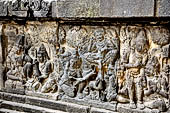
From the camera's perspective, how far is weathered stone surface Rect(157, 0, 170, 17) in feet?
9.77

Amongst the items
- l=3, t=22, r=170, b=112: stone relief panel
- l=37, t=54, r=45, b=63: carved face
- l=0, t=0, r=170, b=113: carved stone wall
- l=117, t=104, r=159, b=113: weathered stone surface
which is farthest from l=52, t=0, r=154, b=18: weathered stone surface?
l=117, t=104, r=159, b=113: weathered stone surface

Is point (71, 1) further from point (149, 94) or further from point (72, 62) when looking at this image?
point (149, 94)

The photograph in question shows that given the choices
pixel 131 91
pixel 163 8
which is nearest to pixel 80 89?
pixel 131 91

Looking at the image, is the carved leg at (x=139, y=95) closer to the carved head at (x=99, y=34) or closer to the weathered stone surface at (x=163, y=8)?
the carved head at (x=99, y=34)

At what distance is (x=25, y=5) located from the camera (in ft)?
12.9

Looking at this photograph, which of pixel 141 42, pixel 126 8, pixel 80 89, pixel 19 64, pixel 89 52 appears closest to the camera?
pixel 126 8

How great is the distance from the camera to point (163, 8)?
2998 mm

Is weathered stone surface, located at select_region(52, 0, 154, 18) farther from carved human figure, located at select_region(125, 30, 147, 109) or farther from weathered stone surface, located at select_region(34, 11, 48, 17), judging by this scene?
carved human figure, located at select_region(125, 30, 147, 109)

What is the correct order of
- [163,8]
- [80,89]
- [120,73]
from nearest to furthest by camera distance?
[163,8] < [120,73] < [80,89]

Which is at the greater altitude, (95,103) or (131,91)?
(131,91)

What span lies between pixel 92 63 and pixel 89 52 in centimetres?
17

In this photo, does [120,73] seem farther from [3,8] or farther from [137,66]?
[3,8]

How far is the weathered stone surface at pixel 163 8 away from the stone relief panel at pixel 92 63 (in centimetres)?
25

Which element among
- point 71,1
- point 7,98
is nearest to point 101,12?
point 71,1
